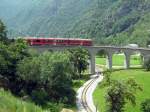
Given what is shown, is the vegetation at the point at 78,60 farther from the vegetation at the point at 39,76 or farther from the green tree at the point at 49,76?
the green tree at the point at 49,76

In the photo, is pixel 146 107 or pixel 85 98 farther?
pixel 85 98

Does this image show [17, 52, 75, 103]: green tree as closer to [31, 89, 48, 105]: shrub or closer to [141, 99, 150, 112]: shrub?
[31, 89, 48, 105]: shrub

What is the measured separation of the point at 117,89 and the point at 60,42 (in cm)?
5520

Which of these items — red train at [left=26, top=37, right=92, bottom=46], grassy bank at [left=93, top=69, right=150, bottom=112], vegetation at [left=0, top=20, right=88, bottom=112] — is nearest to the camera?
grassy bank at [left=93, top=69, right=150, bottom=112]

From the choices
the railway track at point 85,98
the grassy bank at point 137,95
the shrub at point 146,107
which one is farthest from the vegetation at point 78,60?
the shrub at point 146,107

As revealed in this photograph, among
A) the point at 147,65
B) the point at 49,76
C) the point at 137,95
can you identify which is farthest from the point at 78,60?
the point at 49,76

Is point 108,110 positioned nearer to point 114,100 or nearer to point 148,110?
point 114,100

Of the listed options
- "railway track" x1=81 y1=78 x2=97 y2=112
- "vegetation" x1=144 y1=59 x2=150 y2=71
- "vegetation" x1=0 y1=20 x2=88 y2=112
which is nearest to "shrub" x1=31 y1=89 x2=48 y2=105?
"vegetation" x1=0 y1=20 x2=88 y2=112

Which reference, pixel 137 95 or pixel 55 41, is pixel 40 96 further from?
pixel 55 41

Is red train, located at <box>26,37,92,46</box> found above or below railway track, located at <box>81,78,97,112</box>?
above

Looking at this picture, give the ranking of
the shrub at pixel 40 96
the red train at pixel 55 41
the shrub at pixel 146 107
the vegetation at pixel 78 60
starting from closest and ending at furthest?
the shrub at pixel 146 107
the shrub at pixel 40 96
the vegetation at pixel 78 60
the red train at pixel 55 41

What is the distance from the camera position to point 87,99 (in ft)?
222

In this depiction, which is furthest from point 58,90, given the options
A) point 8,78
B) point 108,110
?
point 108,110

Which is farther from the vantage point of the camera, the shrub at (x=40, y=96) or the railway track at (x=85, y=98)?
the railway track at (x=85, y=98)
